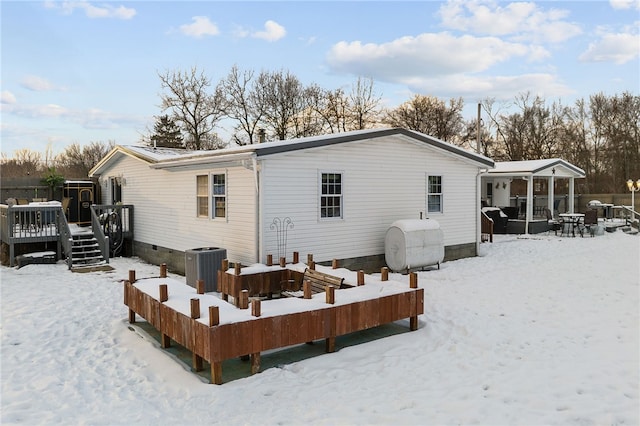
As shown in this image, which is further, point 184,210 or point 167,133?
point 167,133

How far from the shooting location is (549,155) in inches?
1389

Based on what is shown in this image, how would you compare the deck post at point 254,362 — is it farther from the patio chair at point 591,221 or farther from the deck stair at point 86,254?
the patio chair at point 591,221

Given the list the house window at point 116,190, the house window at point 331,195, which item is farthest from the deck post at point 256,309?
the house window at point 116,190

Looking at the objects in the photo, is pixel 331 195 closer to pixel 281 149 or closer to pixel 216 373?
pixel 281 149

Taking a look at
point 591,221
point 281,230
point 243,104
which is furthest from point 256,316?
point 243,104

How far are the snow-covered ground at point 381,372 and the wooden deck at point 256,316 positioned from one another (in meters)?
0.28

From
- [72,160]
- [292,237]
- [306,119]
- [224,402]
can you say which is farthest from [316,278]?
[72,160]

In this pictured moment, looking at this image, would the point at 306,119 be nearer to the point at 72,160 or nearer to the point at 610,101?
the point at 610,101

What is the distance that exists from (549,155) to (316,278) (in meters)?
33.7

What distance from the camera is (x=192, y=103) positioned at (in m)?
33.2

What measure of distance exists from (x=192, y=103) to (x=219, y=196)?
83.1ft

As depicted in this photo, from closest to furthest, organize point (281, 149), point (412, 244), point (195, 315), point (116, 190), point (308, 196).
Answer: point (195, 315) < point (281, 149) < point (308, 196) < point (412, 244) < point (116, 190)

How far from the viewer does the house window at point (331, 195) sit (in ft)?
33.0

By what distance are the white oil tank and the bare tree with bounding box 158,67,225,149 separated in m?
25.1
